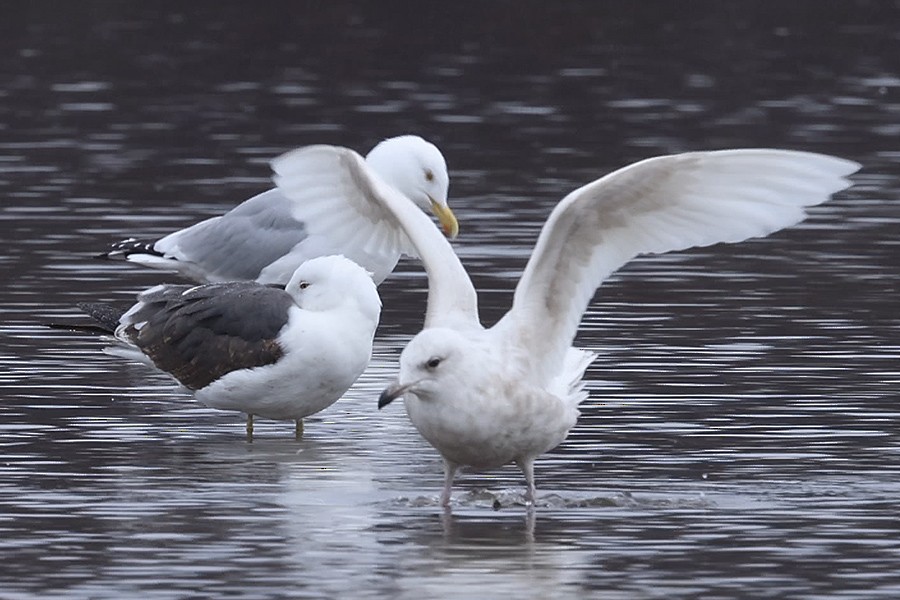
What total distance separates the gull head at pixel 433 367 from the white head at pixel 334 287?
2175 millimetres

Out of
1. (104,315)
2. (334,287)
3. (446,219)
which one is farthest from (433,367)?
(104,315)

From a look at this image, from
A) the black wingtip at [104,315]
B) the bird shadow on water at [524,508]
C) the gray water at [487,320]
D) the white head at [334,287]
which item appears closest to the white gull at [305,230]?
the white head at [334,287]

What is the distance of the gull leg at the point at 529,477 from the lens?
37.4 feet

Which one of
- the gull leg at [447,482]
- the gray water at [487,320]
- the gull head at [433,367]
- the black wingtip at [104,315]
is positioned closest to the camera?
the gray water at [487,320]

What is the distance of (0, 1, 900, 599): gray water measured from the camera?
10.4 meters

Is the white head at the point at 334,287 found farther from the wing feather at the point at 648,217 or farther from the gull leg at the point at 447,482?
the gull leg at the point at 447,482

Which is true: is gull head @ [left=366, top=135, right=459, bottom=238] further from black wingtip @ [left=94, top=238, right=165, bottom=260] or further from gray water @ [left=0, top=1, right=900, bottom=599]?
black wingtip @ [left=94, top=238, right=165, bottom=260]

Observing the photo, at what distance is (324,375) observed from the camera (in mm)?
12867

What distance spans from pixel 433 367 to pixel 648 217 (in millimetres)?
1397

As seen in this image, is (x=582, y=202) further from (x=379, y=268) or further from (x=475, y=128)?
(x=475, y=128)

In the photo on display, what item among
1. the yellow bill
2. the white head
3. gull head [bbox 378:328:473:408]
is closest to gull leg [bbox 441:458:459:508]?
gull head [bbox 378:328:473:408]

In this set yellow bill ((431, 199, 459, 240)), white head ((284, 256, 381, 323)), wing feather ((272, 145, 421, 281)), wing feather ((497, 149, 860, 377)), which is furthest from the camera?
yellow bill ((431, 199, 459, 240))

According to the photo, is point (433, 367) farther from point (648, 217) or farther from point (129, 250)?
point (129, 250)

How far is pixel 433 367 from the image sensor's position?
10.8 metres
